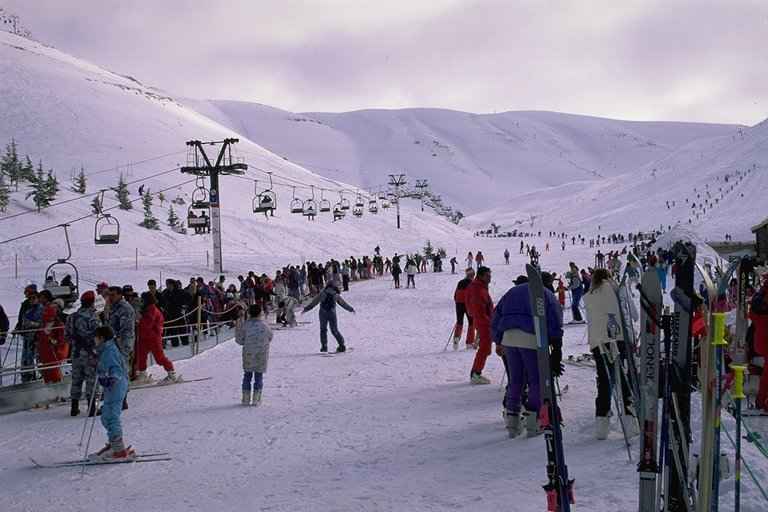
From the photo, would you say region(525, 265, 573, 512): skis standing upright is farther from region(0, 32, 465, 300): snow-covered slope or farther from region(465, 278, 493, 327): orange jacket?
region(0, 32, 465, 300): snow-covered slope

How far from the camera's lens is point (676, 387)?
4.11 m

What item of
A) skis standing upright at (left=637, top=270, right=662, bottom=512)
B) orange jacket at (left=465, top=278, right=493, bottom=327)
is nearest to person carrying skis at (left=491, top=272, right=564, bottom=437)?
skis standing upright at (left=637, top=270, right=662, bottom=512)

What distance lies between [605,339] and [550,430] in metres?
2.12

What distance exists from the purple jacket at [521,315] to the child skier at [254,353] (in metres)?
3.43

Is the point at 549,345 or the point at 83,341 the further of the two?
the point at 83,341

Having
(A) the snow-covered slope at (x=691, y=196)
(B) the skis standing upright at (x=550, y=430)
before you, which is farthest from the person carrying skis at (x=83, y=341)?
(A) the snow-covered slope at (x=691, y=196)

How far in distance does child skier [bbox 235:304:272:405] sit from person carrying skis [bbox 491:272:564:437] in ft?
11.5

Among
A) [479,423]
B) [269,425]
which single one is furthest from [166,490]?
[479,423]

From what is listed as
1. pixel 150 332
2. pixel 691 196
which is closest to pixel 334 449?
pixel 150 332

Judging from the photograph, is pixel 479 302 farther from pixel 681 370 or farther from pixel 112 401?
pixel 681 370

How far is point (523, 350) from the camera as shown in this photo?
6.56 metres

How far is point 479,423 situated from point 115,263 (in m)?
29.4

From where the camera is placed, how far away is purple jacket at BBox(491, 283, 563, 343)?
648cm

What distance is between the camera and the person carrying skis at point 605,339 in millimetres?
6160
